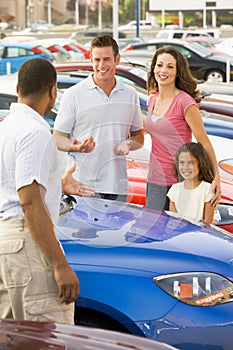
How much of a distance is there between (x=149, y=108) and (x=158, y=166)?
0.45m

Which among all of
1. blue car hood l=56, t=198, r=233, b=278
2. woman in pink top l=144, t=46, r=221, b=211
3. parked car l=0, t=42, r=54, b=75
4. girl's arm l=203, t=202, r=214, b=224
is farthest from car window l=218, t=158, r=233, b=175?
parked car l=0, t=42, r=54, b=75

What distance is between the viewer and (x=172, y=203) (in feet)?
18.6

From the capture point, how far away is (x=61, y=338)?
9.68 ft

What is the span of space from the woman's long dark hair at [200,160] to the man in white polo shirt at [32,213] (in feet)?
6.56

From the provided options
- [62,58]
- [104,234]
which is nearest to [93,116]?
[104,234]

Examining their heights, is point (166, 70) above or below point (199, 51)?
above

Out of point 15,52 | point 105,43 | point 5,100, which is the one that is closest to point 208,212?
point 105,43

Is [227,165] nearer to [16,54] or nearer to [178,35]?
[16,54]

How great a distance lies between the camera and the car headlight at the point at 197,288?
405 cm

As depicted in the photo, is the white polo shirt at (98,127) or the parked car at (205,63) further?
the parked car at (205,63)

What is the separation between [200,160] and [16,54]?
819 inches

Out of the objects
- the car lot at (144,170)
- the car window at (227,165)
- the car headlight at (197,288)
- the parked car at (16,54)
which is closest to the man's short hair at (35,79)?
the car headlight at (197,288)

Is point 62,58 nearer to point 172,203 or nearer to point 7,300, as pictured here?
point 172,203

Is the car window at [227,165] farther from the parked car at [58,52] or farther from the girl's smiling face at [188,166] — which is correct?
the parked car at [58,52]
